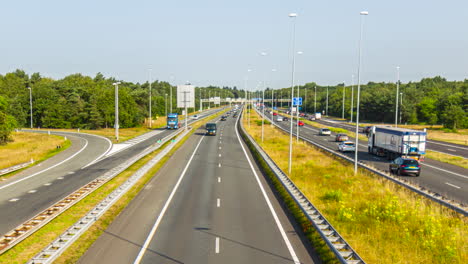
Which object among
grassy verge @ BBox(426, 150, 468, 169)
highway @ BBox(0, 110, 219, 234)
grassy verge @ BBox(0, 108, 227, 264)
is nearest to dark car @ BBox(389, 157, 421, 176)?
grassy verge @ BBox(426, 150, 468, 169)

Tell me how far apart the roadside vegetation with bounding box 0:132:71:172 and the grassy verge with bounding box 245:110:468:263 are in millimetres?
35150

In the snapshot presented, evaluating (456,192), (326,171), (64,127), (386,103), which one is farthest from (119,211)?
(386,103)

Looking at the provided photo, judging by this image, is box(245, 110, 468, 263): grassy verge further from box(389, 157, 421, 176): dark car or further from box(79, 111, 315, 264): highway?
box(389, 157, 421, 176): dark car

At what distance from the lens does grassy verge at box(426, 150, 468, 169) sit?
4324 cm

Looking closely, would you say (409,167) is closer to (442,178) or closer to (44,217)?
(442,178)

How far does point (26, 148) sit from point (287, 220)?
52382mm

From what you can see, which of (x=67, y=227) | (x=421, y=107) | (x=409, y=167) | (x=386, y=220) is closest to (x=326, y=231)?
(x=386, y=220)

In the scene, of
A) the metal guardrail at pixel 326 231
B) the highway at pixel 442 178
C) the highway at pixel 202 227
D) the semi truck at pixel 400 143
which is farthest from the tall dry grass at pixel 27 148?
the semi truck at pixel 400 143

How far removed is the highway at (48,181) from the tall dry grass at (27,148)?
3524 mm

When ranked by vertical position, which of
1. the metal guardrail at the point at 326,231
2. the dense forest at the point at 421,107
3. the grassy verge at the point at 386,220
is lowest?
the grassy verge at the point at 386,220

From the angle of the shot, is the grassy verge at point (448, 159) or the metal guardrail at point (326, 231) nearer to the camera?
the metal guardrail at point (326, 231)

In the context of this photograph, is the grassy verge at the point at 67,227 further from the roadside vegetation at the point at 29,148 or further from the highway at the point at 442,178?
the roadside vegetation at the point at 29,148

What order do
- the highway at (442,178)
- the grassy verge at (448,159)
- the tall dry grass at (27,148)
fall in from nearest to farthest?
the highway at (442,178), the grassy verge at (448,159), the tall dry grass at (27,148)

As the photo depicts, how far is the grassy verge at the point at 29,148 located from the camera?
48.0 m
